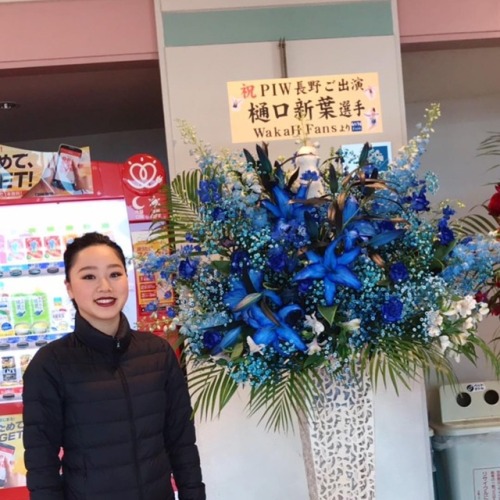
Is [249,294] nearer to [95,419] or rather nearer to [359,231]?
[359,231]

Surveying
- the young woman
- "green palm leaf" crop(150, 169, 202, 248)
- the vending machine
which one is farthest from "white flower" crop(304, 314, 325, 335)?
the vending machine

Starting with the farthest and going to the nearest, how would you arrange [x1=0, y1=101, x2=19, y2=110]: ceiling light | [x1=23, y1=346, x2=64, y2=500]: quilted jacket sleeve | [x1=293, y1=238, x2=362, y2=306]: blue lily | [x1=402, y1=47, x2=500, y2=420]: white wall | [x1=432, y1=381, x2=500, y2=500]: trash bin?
[x1=402, y1=47, x2=500, y2=420]: white wall < [x1=0, y1=101, x2=19, y2=110]: ceiling light < [x1=432, y1=381, x2=500, y2=500]: trash bin < [x1=23, y1=346, x2=64, y2=500]: quilted jacket sleeve < [x1=293, y1=238, x2=362, y2=306]: blue lily

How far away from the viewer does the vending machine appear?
245cm

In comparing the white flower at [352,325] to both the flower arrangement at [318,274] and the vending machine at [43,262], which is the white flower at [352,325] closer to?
the flower arrangement at [318,274]

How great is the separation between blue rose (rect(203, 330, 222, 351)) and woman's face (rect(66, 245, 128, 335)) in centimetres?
49

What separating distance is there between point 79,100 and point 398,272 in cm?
264

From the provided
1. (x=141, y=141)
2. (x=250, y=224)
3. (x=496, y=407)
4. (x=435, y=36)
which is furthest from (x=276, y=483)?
(x=141, y=141)

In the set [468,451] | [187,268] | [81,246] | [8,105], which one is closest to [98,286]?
[81,246]

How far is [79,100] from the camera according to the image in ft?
11.1

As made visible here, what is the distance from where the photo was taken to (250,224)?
122cm

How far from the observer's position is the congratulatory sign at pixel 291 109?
103 inches

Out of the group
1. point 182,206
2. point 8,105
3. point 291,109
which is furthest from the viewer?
point 8,105

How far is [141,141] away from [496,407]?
258 centimetres

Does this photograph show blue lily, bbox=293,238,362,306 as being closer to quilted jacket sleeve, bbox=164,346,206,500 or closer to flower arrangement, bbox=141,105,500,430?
flower arrangement, bbox=141,105,500,430
